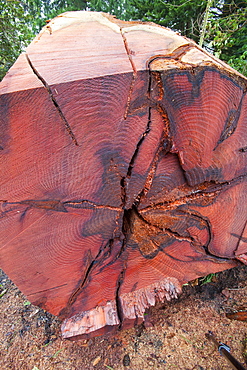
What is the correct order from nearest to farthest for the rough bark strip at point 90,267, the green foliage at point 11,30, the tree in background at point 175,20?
the rough bark strip at point 90,267
the green foliage at point 11,30
the tree in background at point 175,20

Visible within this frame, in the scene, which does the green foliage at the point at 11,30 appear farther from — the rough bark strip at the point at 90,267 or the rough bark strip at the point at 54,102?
the rough bark strip at the point at 90,267

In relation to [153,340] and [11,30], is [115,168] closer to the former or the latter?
[153,340]

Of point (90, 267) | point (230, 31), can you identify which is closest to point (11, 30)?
point (230, 31)

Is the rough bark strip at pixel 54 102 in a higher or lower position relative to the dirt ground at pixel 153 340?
higher

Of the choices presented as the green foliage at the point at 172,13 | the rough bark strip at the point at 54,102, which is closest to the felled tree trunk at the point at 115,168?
the rough bark strip at the point at 54,102

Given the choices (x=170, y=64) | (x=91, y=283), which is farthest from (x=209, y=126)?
(x=91, y=283)

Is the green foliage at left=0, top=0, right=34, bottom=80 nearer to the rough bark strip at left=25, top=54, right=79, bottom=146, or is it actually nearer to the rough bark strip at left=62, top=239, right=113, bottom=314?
the rough bark strip at left=25, top=54, right=79, bottom=146

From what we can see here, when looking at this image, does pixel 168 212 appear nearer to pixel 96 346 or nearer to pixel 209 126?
pixel 209 126
